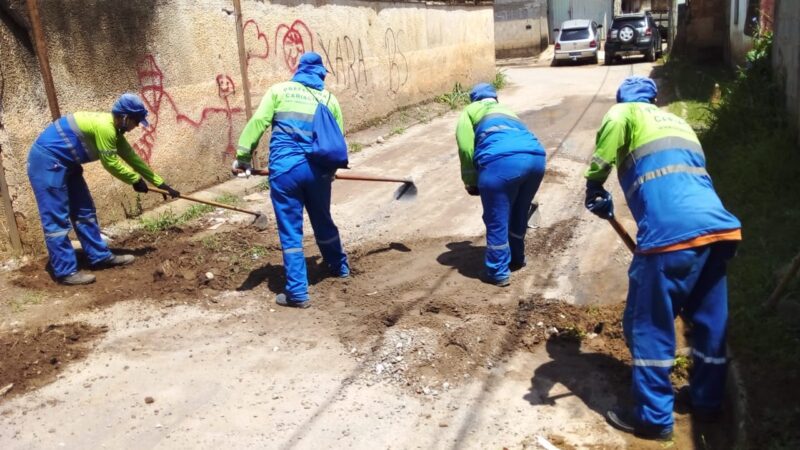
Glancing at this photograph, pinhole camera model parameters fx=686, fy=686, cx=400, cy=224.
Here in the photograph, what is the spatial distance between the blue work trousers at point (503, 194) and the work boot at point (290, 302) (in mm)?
1469

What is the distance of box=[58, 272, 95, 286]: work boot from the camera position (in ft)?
19.0

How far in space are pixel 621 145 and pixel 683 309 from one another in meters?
0.94

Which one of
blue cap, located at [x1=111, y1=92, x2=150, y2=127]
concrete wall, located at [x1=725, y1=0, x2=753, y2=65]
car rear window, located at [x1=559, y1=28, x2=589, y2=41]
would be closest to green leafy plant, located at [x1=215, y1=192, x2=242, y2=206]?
blue cap, located at [x1=111, y1=92, x2=150, y2=127]

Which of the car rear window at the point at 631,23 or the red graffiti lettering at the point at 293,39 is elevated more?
the red graffiti lettering at the point at 293,39

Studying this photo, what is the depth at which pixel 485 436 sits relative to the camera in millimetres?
3668

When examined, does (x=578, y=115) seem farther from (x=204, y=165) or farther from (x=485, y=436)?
(x=485, y=436)

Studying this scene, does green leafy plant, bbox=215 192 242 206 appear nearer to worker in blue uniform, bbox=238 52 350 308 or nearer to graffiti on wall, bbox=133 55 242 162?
graffiti on wall, bbox=133 55 242 162

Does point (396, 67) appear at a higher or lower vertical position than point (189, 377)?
higher

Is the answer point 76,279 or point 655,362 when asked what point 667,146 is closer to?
point 655,362

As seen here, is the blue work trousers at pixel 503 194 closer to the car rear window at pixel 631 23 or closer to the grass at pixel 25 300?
the grass at pixel 25 300

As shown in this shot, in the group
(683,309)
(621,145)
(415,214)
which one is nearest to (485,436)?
(683,309)

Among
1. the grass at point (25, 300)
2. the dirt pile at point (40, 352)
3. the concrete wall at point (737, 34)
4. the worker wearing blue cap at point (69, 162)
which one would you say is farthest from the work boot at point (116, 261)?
the concrete wall at point (737, 34)

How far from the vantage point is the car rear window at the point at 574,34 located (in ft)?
80.6

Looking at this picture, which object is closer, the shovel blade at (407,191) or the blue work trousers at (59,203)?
the blue work trousers at (59,203)
